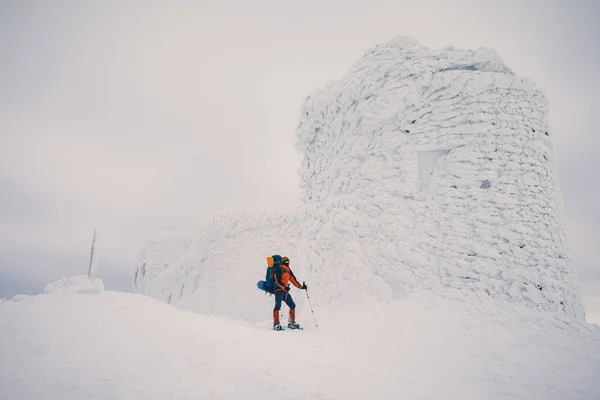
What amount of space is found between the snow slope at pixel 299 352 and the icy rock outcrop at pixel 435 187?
0.83 meters

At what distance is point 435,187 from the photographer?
884 centimetres

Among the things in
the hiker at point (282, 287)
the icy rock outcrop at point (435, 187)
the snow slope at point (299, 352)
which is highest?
the icy rock outcrop at point (435, 187)

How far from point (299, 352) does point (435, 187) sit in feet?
18.5

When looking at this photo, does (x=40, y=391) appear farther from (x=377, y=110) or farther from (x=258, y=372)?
(x=377, y=110)

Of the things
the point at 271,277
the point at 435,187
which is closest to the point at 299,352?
the point at 271,277

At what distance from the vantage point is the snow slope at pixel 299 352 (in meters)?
4.04

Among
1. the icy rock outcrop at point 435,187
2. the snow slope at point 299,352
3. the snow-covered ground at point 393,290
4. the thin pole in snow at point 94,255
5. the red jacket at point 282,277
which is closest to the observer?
the snow slope at point 299,352

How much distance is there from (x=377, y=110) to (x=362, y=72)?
1.55 metres

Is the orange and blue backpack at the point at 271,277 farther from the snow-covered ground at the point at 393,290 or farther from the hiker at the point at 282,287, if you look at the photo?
the snow-covered ground at the point at 393,290

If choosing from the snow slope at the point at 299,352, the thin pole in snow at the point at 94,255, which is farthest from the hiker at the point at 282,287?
the thin pole in snow at the point at 94,255

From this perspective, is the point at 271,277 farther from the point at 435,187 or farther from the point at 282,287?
the point at 435,187

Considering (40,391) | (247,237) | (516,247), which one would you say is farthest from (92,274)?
(516,247)

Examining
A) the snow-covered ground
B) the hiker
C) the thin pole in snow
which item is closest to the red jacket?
the hiker

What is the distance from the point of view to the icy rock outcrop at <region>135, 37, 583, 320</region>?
7.89 metres
